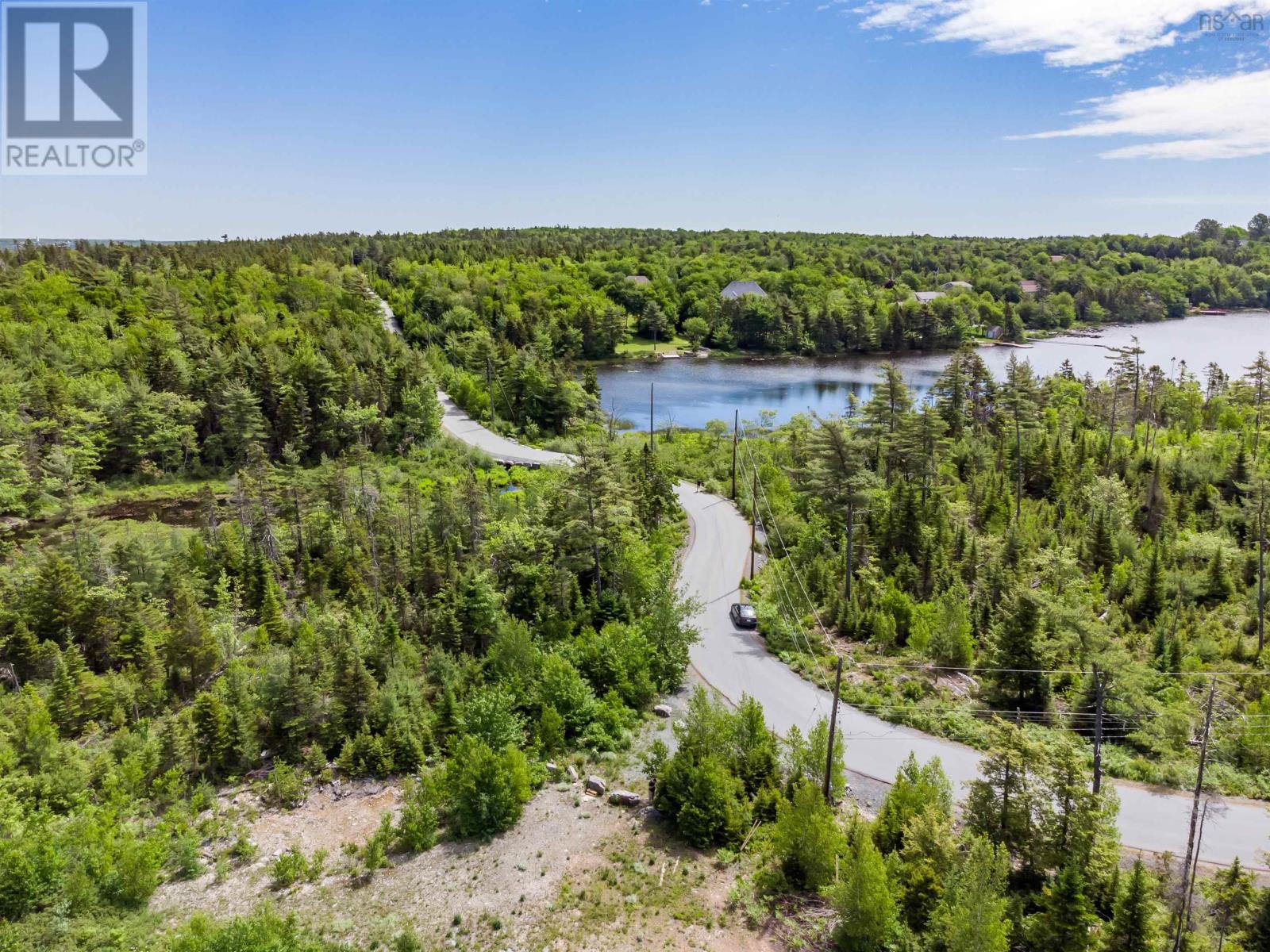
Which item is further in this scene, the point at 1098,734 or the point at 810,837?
the point at 1098,734

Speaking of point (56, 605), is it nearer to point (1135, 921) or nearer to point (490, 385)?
point (1135, 921)

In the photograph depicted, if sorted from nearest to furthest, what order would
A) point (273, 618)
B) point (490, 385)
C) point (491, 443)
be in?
point (273, 618) → point (491, 443) → point (490, 385)

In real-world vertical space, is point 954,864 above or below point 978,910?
below

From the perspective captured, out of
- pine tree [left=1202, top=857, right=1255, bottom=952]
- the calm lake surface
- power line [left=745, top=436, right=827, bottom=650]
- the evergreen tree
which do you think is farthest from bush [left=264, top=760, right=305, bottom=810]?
the calm lake surface

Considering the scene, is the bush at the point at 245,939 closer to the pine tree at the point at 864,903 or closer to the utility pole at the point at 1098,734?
the pine tree at the point at 864,903

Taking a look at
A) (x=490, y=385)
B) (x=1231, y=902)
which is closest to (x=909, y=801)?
(x=1231, y=902)

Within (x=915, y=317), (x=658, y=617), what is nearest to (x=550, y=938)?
(x=658, y=617)

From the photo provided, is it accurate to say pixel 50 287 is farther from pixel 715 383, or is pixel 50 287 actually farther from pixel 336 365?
pixel 715 383

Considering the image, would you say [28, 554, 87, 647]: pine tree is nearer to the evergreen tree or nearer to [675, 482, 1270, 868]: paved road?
[675, 482, 1270, 868]: paved road
